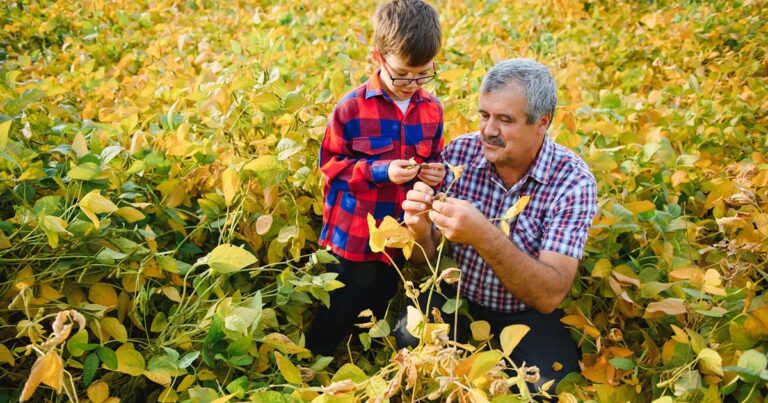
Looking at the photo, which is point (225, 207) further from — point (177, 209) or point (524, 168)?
point (524, 168)

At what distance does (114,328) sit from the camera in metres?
1.26

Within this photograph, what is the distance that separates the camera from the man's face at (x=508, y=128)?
1.47 metres

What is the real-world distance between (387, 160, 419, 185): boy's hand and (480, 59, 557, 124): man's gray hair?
1.01 feet

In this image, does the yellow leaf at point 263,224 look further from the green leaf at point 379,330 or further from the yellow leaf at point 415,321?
the yellow leaf at point 415,321

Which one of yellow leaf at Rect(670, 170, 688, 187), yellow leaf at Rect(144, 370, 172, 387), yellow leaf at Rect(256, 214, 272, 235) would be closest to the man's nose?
yellow leaf at Rect(256, 214, 272, 235)

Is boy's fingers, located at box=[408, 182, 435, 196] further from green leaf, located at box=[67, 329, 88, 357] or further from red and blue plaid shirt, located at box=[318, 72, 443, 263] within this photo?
green leaf, located at box=[67, 329, 88, 357]

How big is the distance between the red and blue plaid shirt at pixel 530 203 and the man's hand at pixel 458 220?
26 centimetres

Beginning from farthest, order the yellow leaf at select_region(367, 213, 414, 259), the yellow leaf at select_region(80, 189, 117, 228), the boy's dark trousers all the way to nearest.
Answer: the boy's dark trousers
the yellow leaf at select_region(80, 189, 117, 228)
the yellow leaf at select_region(367, 213, 414, 259)

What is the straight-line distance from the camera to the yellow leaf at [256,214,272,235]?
152 centimetres

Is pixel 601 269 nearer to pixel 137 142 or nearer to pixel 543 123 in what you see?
pixel 543 123

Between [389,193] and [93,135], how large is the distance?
854 mm

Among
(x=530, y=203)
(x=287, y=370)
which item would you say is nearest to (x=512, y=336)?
(x=287, y=370)

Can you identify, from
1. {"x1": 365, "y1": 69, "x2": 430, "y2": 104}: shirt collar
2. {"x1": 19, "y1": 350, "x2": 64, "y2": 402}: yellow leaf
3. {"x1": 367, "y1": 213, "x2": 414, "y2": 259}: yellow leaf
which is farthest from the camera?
{"x1": 365, "y1": 69, "x2": 430, "y2": 104}: shirt collar

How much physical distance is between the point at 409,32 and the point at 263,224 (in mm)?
601
